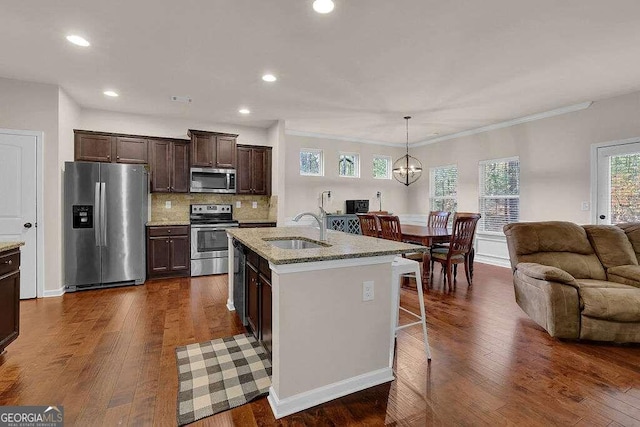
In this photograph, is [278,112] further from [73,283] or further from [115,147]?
[73,283]

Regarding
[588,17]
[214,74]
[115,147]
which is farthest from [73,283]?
[588,17]

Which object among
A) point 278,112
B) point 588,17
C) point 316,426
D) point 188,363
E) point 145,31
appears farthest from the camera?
point 278,112

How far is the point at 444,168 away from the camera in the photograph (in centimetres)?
676

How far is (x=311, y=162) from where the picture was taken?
657 centimetres

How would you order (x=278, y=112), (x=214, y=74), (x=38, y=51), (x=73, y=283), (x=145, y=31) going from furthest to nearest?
(x=278, y=112) → (x=73, y=283) → (x=214, y=74) → (x=38, y=51) → (x=145, y=31)

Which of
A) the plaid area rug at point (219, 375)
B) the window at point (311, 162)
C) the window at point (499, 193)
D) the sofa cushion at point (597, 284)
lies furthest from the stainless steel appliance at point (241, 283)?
the window at point (499, 193)

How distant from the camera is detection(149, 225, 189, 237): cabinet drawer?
15.0 ft

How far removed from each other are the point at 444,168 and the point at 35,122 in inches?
277

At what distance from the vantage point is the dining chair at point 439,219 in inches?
212

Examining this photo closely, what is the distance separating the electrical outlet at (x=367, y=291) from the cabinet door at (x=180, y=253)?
3747mm

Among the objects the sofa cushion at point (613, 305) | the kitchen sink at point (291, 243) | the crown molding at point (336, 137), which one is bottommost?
the sofa cushion at point (613, 305)

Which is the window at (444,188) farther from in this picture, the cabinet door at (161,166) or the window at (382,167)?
the cabinet door at (161,166)

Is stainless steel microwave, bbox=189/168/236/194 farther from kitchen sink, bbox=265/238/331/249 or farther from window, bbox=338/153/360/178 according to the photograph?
kitchen sink, bbox=265/238/331/249

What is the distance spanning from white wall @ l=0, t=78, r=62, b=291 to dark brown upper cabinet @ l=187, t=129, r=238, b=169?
5.63 feet
